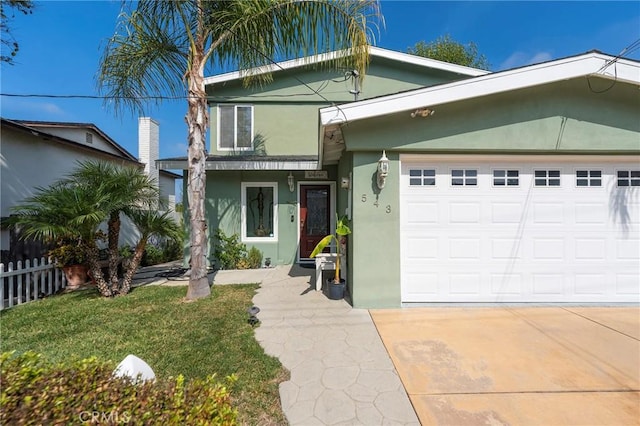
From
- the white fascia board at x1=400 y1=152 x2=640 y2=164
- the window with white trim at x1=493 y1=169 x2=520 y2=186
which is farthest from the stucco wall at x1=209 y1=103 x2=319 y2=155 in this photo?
the window with white trim at x1=493 y1=169 x2=520 y2=186

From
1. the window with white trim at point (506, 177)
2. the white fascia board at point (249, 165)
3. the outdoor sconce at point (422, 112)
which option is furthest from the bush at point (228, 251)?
the window with white trim at point (506, 177)

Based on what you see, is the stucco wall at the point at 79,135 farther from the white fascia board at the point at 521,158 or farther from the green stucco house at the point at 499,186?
the white fascia board at the point at 521,158

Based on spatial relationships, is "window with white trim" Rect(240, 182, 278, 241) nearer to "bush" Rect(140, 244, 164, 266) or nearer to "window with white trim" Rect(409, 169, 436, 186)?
"bush" Rect(140, 244, 164, 266)

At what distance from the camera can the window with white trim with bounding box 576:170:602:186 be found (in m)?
5.17

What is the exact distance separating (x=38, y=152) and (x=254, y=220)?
672 cm

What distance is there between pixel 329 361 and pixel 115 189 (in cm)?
541

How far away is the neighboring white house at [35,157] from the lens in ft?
23.9

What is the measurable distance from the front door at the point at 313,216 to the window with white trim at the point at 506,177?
496 centimetres

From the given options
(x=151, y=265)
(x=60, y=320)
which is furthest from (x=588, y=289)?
(x=151, y=265)

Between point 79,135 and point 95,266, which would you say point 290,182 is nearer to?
point 95,266

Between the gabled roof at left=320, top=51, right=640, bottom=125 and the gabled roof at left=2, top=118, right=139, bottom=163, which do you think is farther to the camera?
the gabled roof at left=2, top=118, right=139, bottom=163

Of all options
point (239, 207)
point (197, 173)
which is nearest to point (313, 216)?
point (239, 207)

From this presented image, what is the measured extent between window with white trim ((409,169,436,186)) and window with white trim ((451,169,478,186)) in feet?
1.24

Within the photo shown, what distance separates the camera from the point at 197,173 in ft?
18.2
